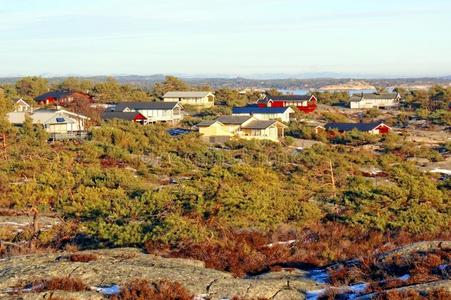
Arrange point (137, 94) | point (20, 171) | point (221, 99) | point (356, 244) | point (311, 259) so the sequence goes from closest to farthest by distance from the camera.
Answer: point (311, 259), point (356, 244), point (20, 171), point (137, 94), point (221, 99)

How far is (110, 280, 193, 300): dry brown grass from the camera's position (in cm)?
991

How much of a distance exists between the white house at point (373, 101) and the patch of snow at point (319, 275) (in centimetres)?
7760

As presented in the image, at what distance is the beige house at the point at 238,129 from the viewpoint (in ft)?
168

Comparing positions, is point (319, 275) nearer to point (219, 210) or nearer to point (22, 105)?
point (219, 210)

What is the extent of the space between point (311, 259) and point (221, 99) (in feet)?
233

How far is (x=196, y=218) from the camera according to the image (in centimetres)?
1720

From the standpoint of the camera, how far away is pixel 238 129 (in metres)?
52.6

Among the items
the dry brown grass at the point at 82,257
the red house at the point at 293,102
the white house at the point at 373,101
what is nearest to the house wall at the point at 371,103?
the white house at the point at 373,101

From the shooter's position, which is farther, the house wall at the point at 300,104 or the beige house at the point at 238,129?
the house wall at the point at 300,104

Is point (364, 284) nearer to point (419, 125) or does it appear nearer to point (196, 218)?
point (196, 218)

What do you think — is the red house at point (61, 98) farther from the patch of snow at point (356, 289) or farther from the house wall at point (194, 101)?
the patch of snow at point (356, 289)

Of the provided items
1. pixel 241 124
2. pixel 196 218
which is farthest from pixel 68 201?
pixel 241 124

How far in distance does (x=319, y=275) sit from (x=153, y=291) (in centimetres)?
390

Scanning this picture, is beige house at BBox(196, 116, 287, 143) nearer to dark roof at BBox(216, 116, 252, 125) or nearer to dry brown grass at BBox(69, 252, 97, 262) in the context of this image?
dark roof at BBox(216, 116, 252, 125)
